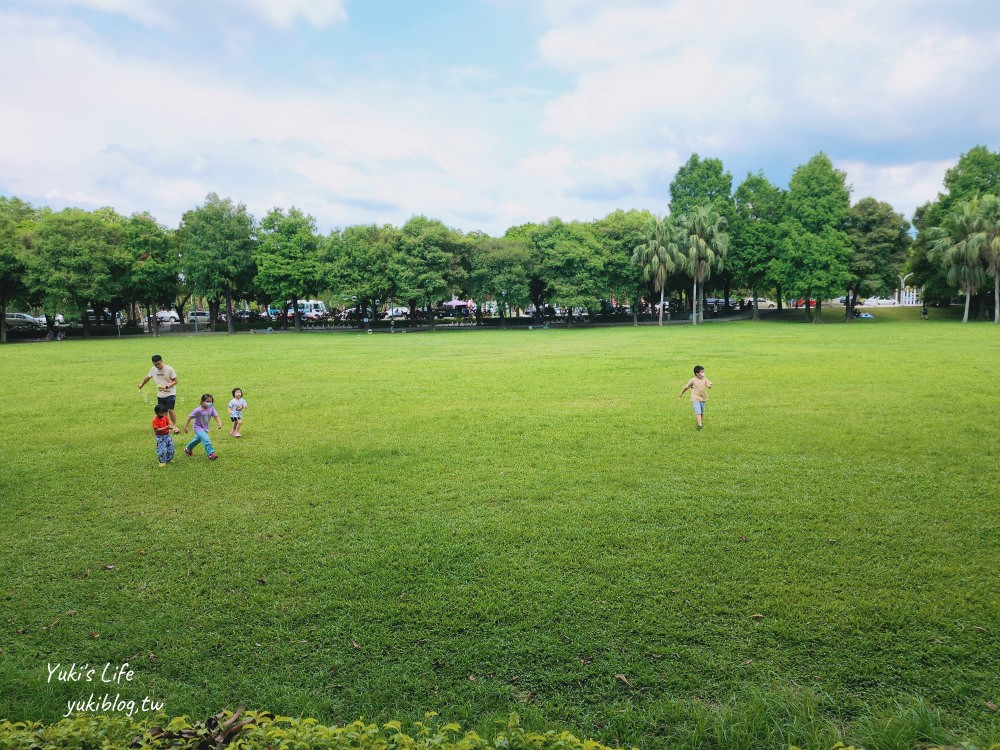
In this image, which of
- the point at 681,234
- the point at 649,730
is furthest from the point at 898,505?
the point at 681,234

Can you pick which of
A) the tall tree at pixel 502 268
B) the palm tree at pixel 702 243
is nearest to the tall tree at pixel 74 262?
the tall tree at pixel 502 268

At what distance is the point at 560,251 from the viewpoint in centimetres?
5578

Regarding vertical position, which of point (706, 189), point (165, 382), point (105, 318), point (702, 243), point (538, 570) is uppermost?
point (706, 189)

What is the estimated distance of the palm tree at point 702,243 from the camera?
5466cm

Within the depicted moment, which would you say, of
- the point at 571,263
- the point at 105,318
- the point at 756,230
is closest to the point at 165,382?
the point at 571,263

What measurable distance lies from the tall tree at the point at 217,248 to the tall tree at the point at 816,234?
50663mm

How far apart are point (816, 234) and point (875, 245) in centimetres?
501

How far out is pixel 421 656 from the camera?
5359 mm

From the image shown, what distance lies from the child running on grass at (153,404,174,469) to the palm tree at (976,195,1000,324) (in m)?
56.0

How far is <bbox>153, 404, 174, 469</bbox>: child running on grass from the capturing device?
11289mm

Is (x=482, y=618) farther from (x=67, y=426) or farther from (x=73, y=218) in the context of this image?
(x=73, y=218)

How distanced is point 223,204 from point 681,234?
43.7 metres

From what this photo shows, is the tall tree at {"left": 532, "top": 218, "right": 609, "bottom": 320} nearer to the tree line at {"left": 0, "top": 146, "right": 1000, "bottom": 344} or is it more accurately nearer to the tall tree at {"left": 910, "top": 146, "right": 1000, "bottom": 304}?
the tree line at {"left": 0, "top": 146, "right": 1000, "bottom": 344}

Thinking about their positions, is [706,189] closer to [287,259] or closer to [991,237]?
[991,237]
